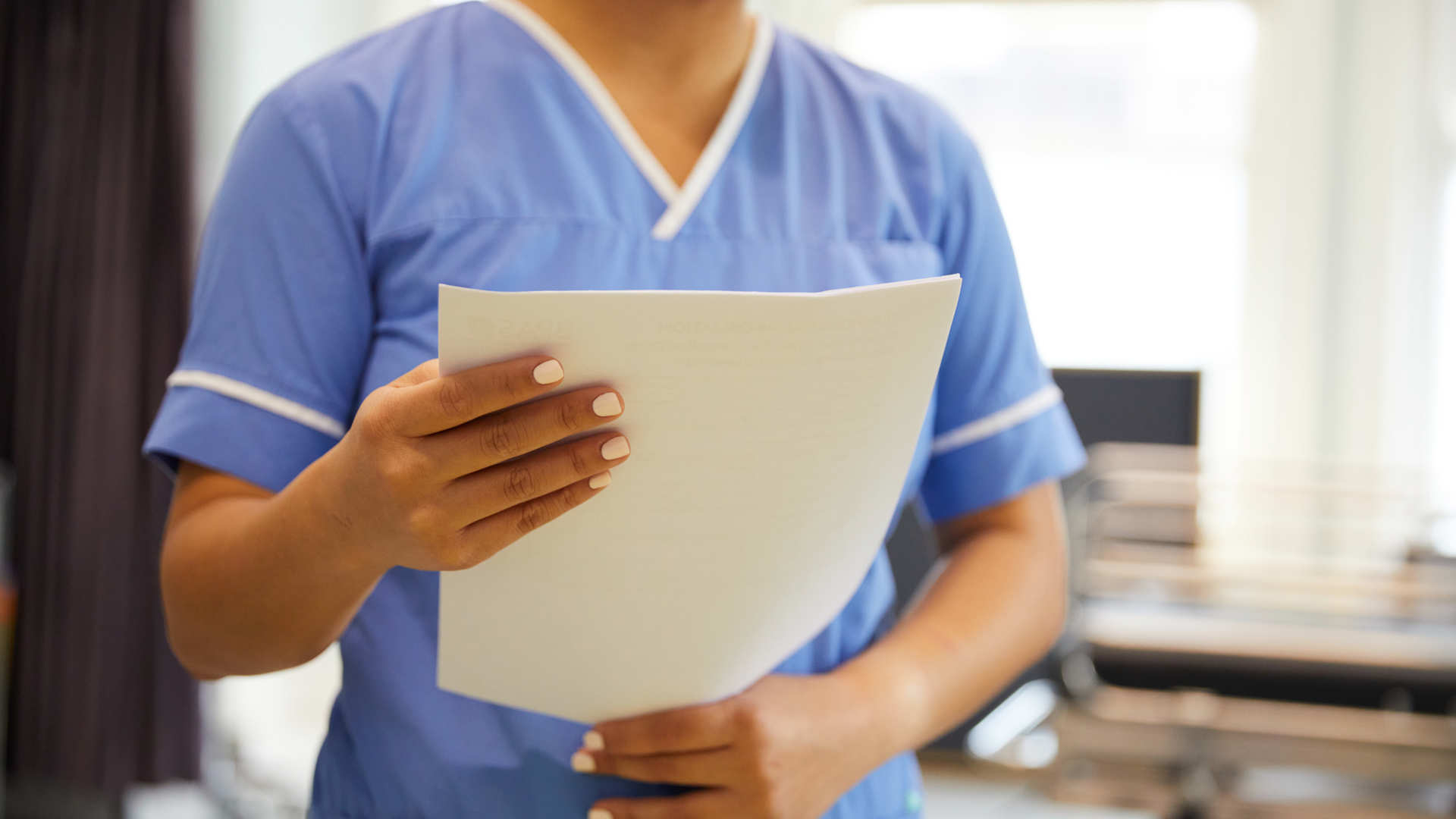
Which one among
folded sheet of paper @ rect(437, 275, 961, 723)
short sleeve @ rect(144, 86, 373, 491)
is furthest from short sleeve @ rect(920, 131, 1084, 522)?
short sleeve @ rect(144, 86, 373, 491)

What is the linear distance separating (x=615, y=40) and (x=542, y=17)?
0.05 meters

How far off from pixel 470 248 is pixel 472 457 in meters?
0.23

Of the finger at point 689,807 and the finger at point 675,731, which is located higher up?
the finger at point 675,731

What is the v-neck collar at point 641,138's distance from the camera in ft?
2.06

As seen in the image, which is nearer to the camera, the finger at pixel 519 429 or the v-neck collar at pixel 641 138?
the finger at pixel 519 429

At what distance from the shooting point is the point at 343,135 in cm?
58

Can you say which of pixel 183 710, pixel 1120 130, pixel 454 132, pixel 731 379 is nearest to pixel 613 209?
pixel 454 132

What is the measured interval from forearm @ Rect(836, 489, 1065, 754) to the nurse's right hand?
0.84ft

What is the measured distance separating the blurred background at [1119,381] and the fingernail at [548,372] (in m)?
1.16

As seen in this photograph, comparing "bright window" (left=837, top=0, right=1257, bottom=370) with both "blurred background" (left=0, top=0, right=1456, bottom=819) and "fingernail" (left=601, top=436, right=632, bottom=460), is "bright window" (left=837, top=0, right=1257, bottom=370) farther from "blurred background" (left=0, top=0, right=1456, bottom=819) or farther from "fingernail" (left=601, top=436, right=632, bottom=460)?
"fingernail" (left=601, top=436, right=632, bottom=460)

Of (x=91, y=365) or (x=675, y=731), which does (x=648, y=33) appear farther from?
(x=91, y=365)

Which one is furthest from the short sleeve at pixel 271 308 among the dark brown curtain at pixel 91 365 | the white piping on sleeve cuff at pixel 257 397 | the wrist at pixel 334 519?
the dark brown curtain at pixel 91 365

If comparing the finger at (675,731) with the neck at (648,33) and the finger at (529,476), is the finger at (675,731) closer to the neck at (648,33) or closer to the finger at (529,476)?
the finger at (529,476)

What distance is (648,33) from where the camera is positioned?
0.65 m
